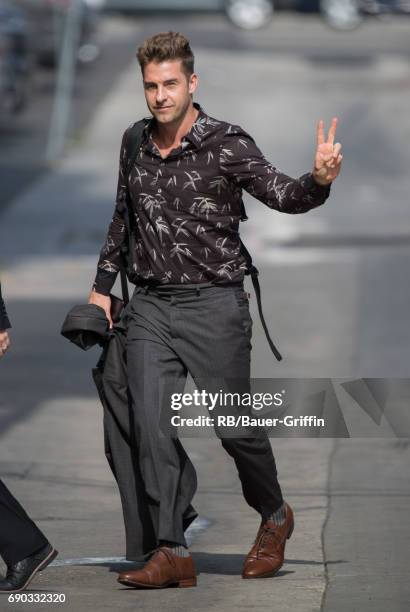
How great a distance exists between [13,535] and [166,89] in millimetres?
1719

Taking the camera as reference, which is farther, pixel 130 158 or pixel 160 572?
pixel 130 158

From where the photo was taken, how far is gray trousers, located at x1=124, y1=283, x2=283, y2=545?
18.7 ft

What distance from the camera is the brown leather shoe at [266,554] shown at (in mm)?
5898

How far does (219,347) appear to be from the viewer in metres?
5.77

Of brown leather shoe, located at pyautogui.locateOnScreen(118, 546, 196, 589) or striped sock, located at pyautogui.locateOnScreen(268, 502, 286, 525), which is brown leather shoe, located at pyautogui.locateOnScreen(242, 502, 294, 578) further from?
brown leather shoe, located at pyautogui.locateOnScreen(118, 546, 196, 589)

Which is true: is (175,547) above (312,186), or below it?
below

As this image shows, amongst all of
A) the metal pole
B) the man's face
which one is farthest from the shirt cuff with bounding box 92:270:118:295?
the metal pole

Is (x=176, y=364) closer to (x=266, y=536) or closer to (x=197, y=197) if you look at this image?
(x=197, y=197)

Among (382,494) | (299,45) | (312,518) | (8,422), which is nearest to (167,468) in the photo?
(312,518)

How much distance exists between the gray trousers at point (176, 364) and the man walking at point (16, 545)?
0.47 meters

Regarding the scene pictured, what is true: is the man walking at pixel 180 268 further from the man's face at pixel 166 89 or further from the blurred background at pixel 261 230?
the blurred background at pixel 261 230

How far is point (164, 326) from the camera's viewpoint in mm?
5793

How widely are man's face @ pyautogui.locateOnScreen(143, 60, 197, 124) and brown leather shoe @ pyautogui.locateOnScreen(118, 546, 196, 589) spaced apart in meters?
1.59

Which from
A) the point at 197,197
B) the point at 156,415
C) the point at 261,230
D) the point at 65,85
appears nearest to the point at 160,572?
the point at 156,415
